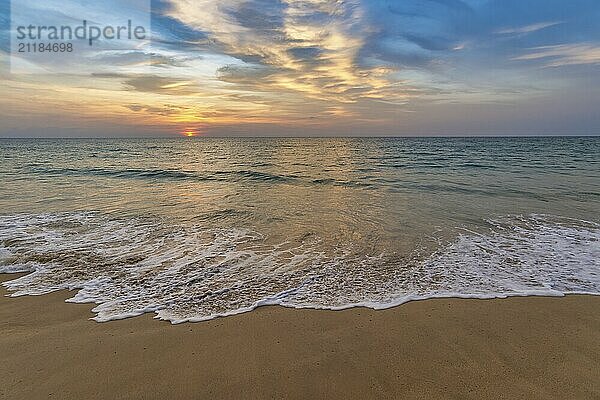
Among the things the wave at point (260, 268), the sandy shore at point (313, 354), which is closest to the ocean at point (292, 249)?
the wave at point (260, 268)

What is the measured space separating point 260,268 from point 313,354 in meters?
2.46

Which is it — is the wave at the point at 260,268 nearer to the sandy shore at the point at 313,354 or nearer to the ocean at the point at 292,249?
the ocean at the point at 292,249

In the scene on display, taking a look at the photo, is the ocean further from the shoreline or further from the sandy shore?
the sandy shore

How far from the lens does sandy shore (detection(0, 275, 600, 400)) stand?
3.06 m

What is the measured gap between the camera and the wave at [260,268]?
15.7 feet

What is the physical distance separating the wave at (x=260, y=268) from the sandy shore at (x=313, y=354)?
1.23ft

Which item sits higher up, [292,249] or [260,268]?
[292,249]

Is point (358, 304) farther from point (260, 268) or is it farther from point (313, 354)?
point (260, 268)

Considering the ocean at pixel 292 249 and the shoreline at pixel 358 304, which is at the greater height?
the ocean at pixel 292 249

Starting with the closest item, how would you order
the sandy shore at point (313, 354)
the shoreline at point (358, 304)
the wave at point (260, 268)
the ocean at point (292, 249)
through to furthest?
the sandy shore at point (313, 354)
the shoreline at point (358, 304)
the wave at point (260, 268)
the ocean at point (292, 249)

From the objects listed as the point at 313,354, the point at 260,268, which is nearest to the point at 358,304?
the point at 313,354

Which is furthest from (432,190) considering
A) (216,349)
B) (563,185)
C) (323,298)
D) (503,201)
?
(216,349)

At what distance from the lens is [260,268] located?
5.85 meters

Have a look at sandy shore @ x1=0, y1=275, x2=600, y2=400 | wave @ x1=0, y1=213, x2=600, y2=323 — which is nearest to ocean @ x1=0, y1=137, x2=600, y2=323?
wave @ x1=0, y1=213, x2=600, y2=323
